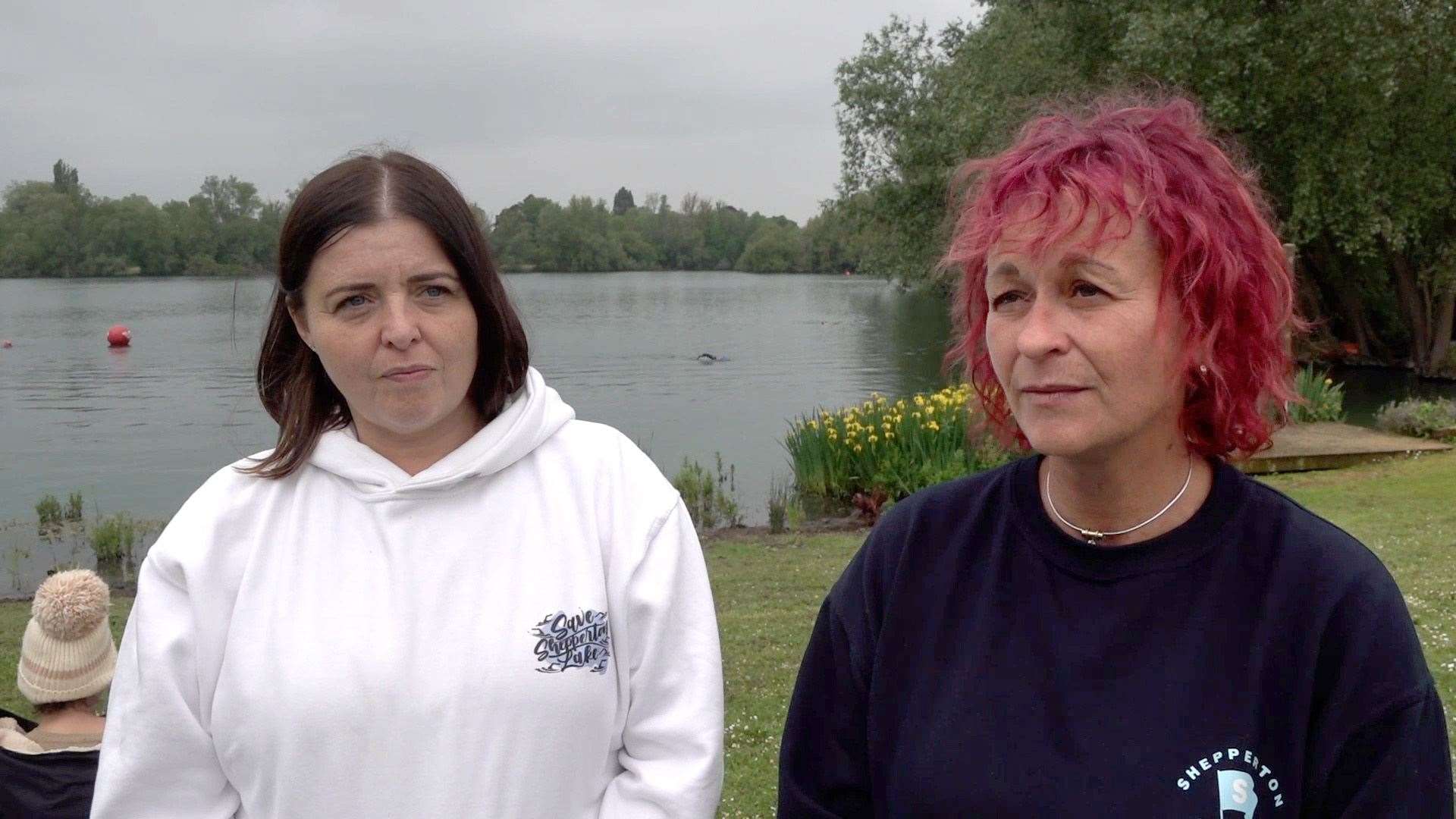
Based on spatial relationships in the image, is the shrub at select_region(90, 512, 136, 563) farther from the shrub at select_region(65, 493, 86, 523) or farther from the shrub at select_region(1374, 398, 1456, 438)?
the shrub at select_region(1374, 398, 1456, 438)

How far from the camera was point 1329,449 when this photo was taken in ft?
46.4

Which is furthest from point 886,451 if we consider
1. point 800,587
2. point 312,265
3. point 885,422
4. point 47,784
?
point 312,265

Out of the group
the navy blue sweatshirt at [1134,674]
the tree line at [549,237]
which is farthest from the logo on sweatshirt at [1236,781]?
the tree line at [549,237]

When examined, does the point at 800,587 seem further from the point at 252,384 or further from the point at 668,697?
the point at 668,697

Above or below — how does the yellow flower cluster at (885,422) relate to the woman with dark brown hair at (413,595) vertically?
below

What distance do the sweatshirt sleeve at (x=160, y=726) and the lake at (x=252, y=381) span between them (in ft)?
2.09

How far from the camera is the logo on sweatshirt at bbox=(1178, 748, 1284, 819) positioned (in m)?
1.60

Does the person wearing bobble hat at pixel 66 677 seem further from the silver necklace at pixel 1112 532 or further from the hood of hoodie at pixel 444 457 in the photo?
the silver necklace at pixel 1112 532

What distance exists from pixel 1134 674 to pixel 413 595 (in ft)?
3.78

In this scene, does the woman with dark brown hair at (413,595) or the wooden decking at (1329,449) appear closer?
the woman with dark brown hair at (413,595)

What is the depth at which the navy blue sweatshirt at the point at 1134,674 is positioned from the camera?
159 centimetres

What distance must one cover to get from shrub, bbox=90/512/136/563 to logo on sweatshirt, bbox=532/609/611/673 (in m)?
11.4

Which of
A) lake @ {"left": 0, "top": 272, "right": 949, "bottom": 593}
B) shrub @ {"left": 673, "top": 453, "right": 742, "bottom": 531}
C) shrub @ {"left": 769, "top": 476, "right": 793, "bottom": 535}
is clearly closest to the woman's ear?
lake @ {"left": 0, "top": 272, "right": 949, "bottom": 593}

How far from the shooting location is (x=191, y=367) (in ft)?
119
